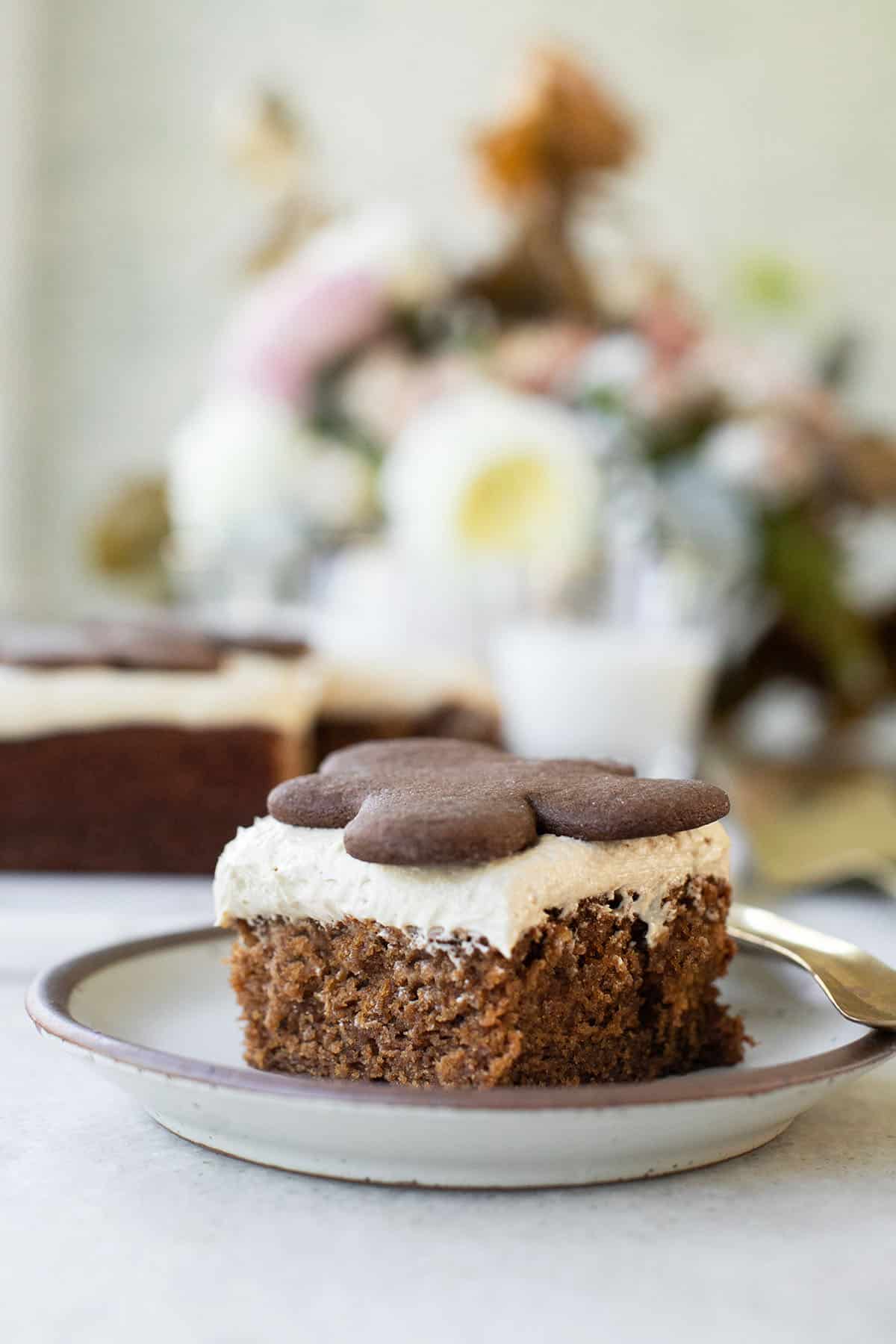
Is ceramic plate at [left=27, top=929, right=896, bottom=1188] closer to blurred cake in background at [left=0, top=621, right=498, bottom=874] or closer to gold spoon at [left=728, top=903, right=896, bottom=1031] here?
gold spoon at [left=728, top=903, right=896, bottom=1031]

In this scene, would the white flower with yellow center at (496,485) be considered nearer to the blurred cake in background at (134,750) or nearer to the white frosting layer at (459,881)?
the blurred cake in background at (134,750)

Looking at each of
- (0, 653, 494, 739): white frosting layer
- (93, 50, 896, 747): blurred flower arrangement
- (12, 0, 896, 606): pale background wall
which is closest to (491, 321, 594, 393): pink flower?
(93, 50, 896, 747): blurred flower arrangement

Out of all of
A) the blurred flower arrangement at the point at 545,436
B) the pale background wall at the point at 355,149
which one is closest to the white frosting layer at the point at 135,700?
the blurred flower arrangement at the point at 545,436

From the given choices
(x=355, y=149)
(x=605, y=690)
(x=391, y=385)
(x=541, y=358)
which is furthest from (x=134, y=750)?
(x=355, y=149)

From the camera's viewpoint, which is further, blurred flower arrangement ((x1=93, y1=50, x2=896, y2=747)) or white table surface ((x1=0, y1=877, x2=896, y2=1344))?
blurred flower arrangement ((x1=93, y1=50, x2=896, y2=747))

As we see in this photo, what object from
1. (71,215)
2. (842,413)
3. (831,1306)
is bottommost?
(831,1306)

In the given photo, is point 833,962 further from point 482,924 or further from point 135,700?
point 135,700

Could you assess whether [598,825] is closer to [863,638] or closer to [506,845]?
[506,845]

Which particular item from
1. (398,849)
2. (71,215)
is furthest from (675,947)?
(71,215)
